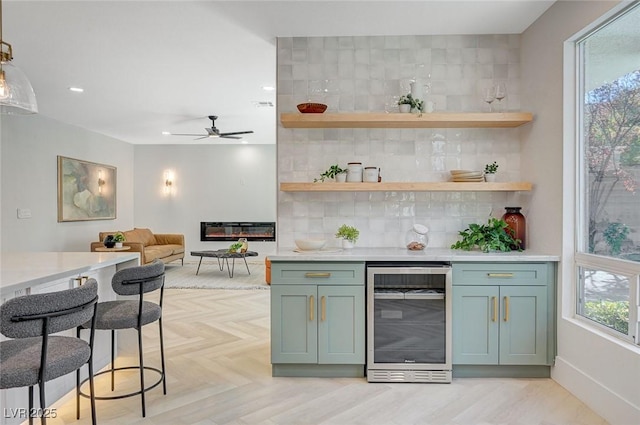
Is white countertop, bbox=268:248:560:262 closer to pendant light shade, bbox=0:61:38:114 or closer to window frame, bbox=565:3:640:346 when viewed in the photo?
window frame, bbox=565:3:640:346

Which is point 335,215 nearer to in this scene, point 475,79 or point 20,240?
point 475,79

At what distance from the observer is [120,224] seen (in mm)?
9055

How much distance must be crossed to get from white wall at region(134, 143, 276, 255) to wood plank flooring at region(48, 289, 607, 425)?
20.0ft

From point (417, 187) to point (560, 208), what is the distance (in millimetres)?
1027

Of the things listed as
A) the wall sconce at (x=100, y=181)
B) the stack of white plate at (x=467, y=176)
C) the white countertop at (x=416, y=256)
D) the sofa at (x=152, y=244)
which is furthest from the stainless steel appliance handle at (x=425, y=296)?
the wall sconce at (x=100, y=181)

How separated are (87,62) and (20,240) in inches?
134

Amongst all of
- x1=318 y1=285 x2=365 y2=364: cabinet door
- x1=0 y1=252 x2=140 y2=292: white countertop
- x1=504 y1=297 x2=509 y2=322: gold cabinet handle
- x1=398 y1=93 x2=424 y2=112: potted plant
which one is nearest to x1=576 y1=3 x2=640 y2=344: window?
x1=504 y1=297 x2=509 y2=322: gold cabinet handle

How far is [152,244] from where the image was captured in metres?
8.80

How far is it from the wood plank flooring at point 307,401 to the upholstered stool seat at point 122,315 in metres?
0.57

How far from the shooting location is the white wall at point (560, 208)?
95.3 inches

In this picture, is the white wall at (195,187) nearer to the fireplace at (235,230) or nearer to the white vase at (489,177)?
the fireplace at (235,230)

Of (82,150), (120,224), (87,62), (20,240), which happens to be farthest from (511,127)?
(120,224)

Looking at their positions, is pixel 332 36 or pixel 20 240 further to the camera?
pixel 20 240

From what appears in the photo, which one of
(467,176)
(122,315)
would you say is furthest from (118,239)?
(467,176)
